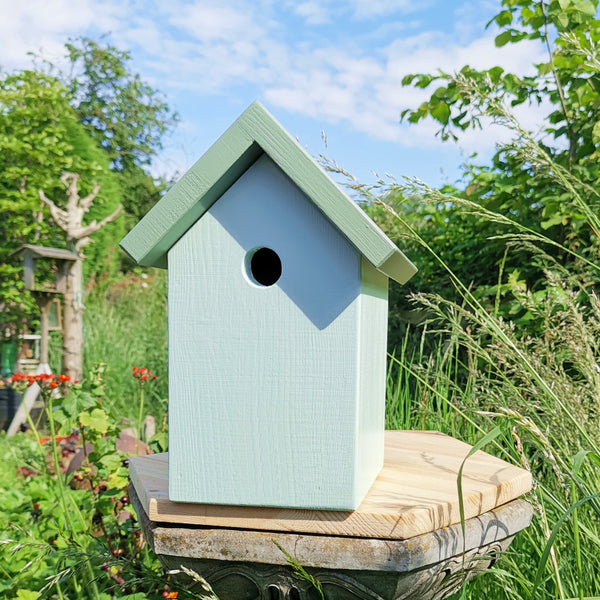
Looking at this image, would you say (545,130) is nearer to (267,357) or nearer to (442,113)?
(442,113)

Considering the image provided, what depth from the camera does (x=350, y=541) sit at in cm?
126

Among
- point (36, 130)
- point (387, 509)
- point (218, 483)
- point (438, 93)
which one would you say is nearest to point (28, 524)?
point (218, 483)

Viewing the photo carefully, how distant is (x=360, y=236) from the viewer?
4.07ft

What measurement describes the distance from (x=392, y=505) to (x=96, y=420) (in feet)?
5.19

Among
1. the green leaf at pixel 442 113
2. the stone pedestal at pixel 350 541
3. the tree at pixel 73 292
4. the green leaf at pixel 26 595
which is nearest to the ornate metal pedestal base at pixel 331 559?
the stone pedestal at pixel 350 541

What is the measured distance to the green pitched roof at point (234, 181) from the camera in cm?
124

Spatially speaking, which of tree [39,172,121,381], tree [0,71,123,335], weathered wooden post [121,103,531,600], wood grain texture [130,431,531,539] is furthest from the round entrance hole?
tree [0,71,123,335]

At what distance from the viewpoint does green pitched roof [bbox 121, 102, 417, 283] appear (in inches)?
48.9

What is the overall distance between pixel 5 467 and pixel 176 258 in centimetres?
412

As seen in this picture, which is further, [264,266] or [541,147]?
[541,147]

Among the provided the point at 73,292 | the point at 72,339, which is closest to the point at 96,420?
the point at 72,339

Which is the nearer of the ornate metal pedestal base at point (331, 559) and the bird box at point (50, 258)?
the ornate metal pedestal base at point (331, 559)

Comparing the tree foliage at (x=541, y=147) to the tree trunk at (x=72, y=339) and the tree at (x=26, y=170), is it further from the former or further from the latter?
the tree at (x=26, y=170)

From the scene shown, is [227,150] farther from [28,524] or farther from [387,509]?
[28,524]
